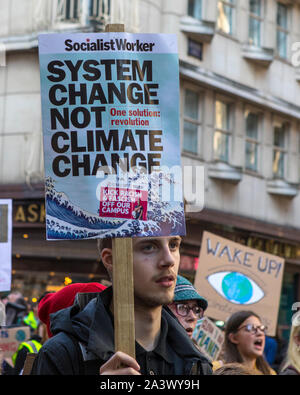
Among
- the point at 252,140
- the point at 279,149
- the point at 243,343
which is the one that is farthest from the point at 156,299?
the point at 279,149

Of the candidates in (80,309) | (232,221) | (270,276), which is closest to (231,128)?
(232,221)

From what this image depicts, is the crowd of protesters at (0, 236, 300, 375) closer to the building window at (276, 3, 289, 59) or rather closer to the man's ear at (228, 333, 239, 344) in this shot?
the man's ear at (228, 333, 239, 344)

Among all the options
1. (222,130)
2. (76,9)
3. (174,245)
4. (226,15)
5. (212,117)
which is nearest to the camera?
(174,245)

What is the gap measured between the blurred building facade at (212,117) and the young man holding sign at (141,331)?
1329cm

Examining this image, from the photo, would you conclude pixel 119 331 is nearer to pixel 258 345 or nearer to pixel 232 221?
pixel 258 345

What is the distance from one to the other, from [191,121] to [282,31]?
165 inches

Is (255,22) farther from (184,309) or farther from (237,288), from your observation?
(184,309)

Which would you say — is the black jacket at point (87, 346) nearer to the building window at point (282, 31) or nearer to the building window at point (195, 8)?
the building window at point (195, 8)

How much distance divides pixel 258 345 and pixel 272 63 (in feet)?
49.2

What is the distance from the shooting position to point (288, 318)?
70.7 ft

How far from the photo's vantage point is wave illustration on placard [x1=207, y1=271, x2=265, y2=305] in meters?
8.95

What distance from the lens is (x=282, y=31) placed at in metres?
21.9

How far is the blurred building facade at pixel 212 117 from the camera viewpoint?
57.1ft

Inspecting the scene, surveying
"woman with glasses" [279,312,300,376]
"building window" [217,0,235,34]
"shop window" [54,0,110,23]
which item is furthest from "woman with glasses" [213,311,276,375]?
"building window" [217,0,235,34]
